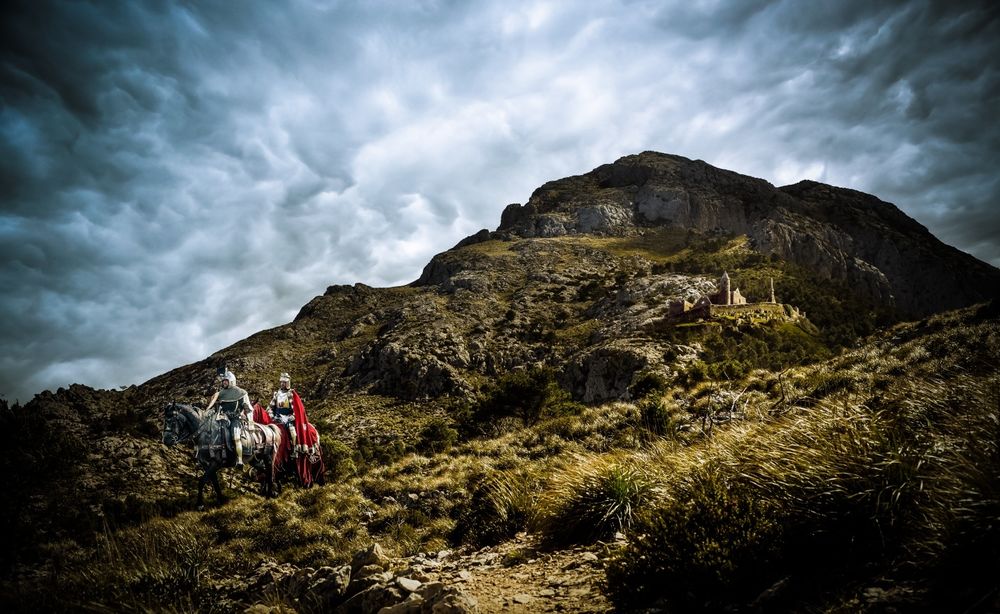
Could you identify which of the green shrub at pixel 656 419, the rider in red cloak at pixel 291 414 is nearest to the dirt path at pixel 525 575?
the green shrub at pixel 656 419

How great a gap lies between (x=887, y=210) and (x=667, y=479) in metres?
258

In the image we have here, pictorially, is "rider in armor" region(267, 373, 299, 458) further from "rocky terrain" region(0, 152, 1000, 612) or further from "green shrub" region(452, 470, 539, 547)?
"green shrub" region(452, 470, 539, 547)

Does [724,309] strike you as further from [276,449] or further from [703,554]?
[703,554]

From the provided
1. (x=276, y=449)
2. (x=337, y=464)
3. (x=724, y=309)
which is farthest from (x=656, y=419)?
(x=724, y=309)

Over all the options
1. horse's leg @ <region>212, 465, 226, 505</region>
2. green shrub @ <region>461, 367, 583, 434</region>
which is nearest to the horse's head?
horse's leg @ <region>212, 465, 226, 505</region>

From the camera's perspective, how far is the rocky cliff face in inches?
5551

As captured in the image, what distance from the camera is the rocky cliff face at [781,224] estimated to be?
14100 centimetres

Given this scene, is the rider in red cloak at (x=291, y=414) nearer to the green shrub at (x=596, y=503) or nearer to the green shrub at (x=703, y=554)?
the green shrub at (x=596, y=503)

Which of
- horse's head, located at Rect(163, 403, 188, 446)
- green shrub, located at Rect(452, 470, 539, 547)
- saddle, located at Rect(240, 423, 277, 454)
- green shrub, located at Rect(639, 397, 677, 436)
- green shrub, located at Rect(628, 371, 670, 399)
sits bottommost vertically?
green shrub, located at Rect(452, 470, 539, 547)

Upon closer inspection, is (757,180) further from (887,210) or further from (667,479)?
(667,479)

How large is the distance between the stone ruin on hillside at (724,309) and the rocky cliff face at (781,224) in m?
79.6

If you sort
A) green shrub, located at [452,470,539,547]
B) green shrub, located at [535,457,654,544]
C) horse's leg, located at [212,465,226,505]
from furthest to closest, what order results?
horse's leg, located at [212,465,226,505]
green shrub, located at [452,470,539,547]
green shrub, located at [535,457,654,544]

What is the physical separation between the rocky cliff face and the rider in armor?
137m

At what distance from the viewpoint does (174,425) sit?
12156mm
